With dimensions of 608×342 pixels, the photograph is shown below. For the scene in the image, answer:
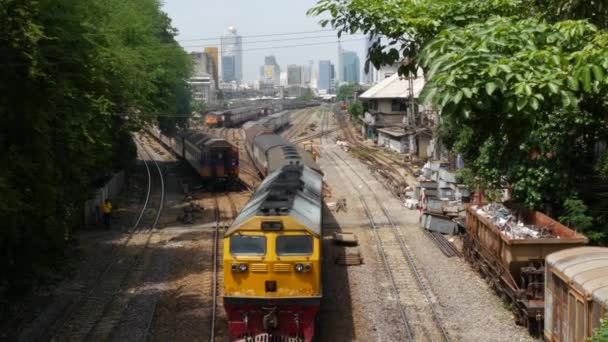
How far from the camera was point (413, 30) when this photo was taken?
963cm

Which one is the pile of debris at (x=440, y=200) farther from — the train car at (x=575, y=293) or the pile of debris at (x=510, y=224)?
the train car at (x=575, y=293)

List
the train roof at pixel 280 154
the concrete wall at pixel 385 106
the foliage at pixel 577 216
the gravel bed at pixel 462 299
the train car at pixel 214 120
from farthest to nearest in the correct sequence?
the train car at pixel 214 120 → the concrete wall at pixel 385 106 → the train roof at pixel 280 154 → the foliage at pixel 577 216 → the gravel bed at pixel 462 299

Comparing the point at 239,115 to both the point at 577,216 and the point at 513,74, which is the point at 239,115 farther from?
the point at 513,74

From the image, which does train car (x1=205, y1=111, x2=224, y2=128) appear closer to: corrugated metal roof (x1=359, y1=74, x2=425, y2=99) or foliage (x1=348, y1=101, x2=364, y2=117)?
foliage (x1=348, y1=101, x2=364, y2=117)

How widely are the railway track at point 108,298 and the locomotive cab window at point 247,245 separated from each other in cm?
312

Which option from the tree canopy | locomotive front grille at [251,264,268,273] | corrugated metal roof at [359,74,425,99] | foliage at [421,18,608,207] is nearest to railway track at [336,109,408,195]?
corrugated metal roof at [359,74,425,99]

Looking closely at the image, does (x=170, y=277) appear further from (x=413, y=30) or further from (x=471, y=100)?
(x=471, y=100)

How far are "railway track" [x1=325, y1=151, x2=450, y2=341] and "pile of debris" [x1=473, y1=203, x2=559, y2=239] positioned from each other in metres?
2.30

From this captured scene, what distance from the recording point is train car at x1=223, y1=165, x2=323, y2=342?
38.3 ft

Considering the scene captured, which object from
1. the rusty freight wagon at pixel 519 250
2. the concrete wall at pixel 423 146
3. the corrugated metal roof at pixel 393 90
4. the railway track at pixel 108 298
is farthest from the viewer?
the corrugated metal roof at pixel 393 90

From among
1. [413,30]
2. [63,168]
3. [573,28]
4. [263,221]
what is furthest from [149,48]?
[573,28]

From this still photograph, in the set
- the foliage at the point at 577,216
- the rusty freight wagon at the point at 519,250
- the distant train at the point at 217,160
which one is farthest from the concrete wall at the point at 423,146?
the foliage at the point at 577,216

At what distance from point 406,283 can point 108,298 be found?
7.28 metres

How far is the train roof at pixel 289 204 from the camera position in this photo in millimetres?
12219
